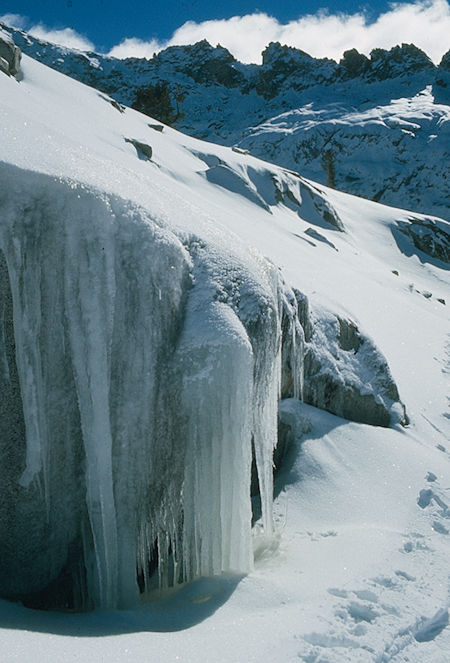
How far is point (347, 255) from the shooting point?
1552 cm

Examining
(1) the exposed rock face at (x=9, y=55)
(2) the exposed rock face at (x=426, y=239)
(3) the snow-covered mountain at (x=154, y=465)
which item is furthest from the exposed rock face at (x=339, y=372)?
(2) the exposed rock face at (x=426, y=239)

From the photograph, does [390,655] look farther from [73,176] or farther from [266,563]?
[73,176]

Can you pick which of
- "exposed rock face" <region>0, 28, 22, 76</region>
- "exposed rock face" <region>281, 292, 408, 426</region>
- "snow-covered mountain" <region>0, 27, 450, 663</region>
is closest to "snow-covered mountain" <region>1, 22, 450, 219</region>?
"exposed rock face" <region>0, 28, 22, 76</region>

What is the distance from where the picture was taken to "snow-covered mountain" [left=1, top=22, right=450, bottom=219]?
51.8 metres

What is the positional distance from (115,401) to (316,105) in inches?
3220

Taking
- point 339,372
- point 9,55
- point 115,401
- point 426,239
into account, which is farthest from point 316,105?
point 115,401

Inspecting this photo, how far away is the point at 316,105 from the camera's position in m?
75.6

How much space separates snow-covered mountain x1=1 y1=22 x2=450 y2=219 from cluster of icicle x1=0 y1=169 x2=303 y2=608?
28.1 metres

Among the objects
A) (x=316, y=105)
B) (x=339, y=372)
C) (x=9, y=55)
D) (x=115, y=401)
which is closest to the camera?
(x=115, y=401)

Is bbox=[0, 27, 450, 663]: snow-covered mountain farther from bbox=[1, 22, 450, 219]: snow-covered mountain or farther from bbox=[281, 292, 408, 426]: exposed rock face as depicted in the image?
bbox=[1, 22, 450, 219]: snow-covered mountain

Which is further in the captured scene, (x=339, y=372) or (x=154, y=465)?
(x=339, y=372)

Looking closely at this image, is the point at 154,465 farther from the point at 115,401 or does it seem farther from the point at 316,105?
the point at 316,105

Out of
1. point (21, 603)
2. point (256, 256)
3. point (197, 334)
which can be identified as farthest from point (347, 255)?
point (21, 603)

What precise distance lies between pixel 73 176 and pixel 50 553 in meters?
2.32
